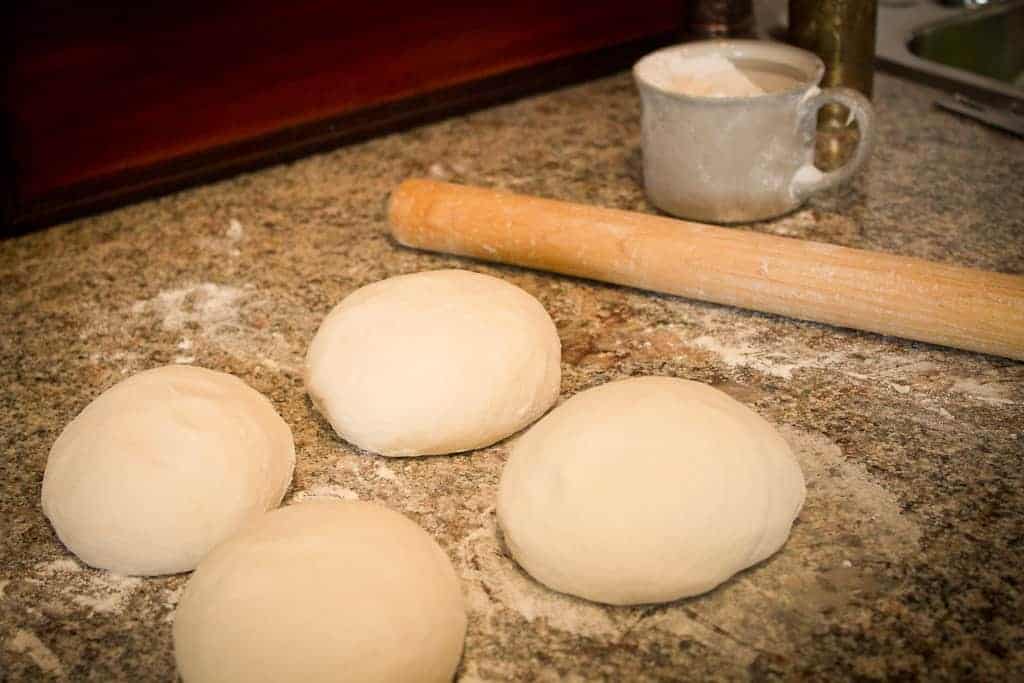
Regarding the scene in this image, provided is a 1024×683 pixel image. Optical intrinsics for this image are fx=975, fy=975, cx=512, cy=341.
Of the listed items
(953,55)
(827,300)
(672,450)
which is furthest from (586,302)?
(953,55)

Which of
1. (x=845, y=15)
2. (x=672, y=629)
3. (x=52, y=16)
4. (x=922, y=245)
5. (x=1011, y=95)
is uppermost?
(x=52, y=16)

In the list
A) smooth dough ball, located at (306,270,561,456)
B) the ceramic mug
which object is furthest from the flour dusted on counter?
smooth dough ball, located at (306,270,561,456)

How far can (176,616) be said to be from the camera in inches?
39.8

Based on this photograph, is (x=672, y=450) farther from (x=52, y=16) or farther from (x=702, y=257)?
(x=52, y=16)

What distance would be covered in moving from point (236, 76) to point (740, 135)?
3.18 feet

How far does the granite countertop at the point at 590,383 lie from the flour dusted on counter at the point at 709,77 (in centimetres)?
23

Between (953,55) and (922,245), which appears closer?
(922,245)

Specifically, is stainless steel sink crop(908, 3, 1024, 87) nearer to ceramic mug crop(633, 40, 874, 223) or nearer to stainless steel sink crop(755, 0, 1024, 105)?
stainless steel sink crop(755, 0, 1024, 105)

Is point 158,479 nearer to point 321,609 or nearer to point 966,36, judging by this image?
point 321,609

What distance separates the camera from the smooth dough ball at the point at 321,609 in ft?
3.06

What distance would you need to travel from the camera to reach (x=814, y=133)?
1596mm

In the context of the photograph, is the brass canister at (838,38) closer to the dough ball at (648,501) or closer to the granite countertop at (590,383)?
the granite countertop at (590,383)

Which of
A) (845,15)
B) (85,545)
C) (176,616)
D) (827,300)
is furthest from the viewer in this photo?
(845,15)

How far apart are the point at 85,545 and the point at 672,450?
0.69m
